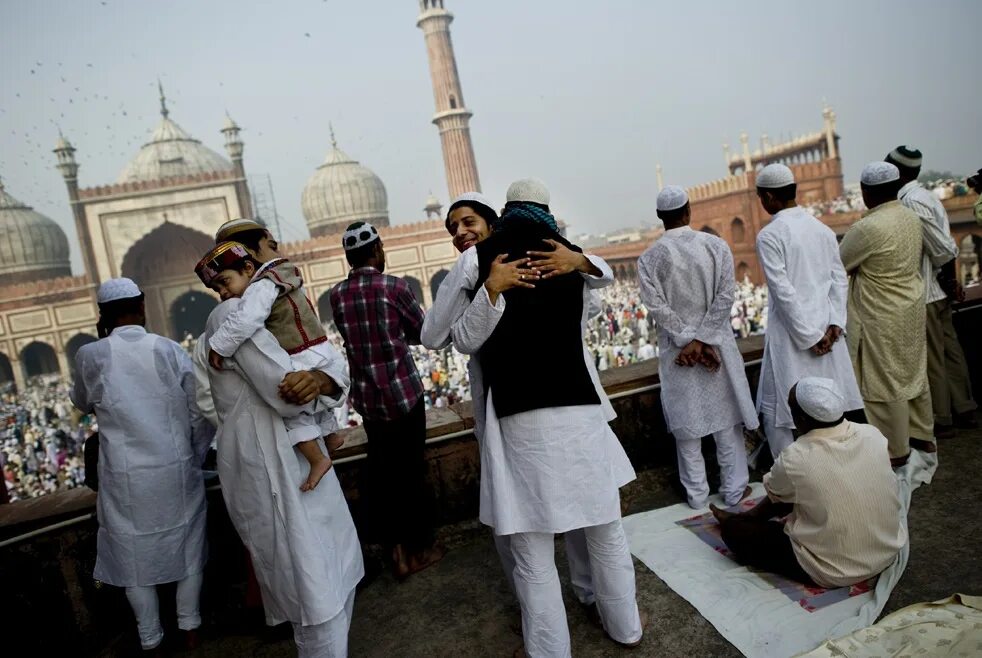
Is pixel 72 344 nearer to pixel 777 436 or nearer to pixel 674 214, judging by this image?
pixel 674 214

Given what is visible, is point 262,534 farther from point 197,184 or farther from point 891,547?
point 197,184

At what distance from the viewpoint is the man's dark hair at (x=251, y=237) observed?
5.10ft

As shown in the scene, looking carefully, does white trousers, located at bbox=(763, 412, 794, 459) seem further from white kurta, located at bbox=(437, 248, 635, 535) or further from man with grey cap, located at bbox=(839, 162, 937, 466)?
white kurta, located at bbox=(437, 248, 635, 535)

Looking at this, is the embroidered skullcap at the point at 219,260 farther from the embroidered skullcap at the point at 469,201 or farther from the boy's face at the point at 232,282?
the embroidered skullcap at the point at 469,201

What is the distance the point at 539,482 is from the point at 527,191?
61 centimetres

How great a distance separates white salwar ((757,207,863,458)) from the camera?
6.67ft

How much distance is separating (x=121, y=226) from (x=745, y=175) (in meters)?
17.6

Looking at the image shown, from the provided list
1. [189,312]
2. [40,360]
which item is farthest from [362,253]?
[40,360]

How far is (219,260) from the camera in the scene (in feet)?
4.55

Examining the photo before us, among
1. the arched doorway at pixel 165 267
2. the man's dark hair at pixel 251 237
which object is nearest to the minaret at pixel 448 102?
the arched doorway at pixel 165 267

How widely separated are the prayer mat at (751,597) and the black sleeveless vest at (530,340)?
654 millimetres

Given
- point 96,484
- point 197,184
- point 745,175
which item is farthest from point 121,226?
point 96,484

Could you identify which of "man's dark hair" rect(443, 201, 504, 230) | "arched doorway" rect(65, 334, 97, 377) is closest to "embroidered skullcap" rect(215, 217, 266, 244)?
"man's dark hair" rect(443, 201, 504, 230)

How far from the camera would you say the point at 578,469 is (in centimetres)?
130
